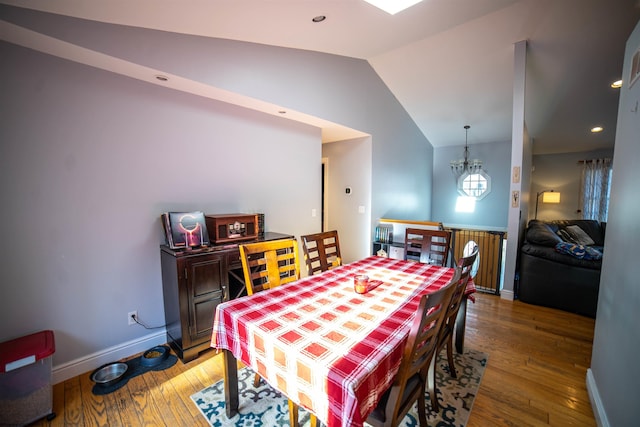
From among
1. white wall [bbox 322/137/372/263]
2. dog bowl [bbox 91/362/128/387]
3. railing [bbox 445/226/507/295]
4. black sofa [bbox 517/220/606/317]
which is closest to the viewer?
dog bowl [bbox 91/362/128/387]

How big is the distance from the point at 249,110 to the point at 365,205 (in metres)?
2.50

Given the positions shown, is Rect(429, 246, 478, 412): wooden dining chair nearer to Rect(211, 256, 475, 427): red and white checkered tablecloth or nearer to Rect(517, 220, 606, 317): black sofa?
Rect(211, 256, 475, 427): red and white checkered tablecloth

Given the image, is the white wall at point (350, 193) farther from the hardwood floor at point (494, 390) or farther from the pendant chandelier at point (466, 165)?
the pendant chandelier at point (466, 165)

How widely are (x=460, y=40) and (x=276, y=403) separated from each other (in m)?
4.58

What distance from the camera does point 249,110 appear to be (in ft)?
9.62

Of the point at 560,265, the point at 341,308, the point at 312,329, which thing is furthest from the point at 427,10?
the point at 560,265

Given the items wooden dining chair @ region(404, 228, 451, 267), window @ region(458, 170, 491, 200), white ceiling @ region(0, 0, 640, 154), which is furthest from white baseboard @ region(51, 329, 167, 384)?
window @ region(458, 170, 491, 200)

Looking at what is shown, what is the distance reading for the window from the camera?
6332mm

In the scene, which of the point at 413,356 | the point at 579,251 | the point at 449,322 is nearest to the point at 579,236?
the point at 579,251

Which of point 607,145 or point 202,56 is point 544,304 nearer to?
point 202,56

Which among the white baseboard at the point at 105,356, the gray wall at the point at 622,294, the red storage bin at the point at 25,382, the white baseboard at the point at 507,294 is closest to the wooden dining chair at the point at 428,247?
the gray wall at the point at 622,294

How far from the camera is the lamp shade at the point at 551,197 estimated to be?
6.43m

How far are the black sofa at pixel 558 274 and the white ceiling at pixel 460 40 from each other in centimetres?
233

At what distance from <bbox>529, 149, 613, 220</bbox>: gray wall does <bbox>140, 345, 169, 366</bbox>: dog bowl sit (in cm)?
861
